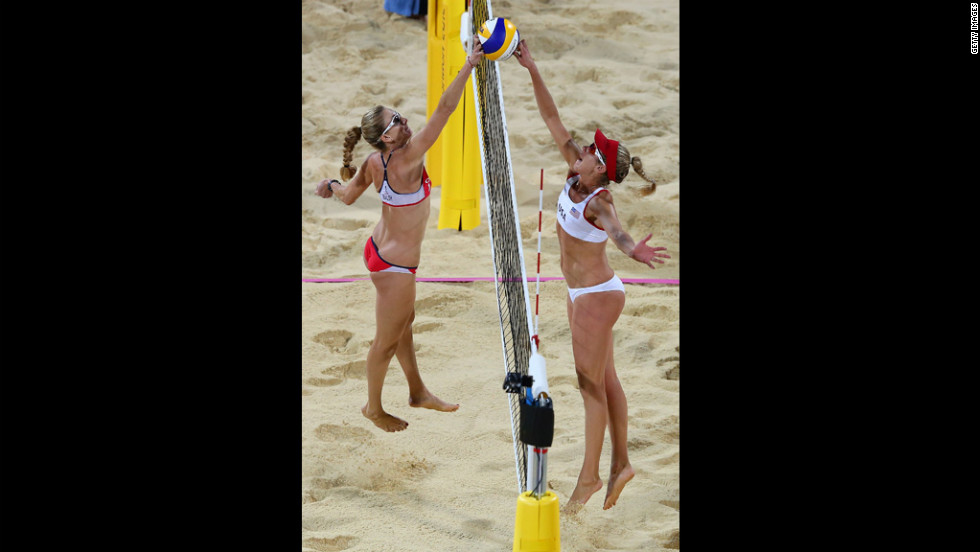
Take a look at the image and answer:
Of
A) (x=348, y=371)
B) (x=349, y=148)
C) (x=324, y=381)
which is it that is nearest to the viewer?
(x=349, y=148)

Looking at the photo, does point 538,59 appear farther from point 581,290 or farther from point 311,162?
point 581,290

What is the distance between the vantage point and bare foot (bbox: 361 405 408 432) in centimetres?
532

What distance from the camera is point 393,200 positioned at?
4906mm

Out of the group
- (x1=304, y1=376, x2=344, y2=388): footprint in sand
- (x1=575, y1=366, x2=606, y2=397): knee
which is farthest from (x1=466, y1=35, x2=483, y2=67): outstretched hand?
(x1=304, y1=376, x2=344, y2=388): footprint in sand

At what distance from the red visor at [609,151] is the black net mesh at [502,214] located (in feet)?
1.33

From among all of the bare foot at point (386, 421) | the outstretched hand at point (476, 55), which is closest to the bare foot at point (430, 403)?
the bare foot at point (386, 421)

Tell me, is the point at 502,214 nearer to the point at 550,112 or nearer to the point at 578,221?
the point at 578,221

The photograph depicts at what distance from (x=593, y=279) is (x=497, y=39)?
3.64 ft

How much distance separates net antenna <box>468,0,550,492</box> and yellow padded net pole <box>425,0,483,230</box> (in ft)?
0.36

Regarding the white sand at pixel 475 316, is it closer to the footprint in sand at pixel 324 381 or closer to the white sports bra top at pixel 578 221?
the footprint in sand at pixel 324 381

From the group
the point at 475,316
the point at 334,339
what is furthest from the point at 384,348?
the point at 475,316

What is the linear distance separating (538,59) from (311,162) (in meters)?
2.48

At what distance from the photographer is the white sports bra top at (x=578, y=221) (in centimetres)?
454

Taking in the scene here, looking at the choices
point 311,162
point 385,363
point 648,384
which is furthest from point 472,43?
point 311,162
